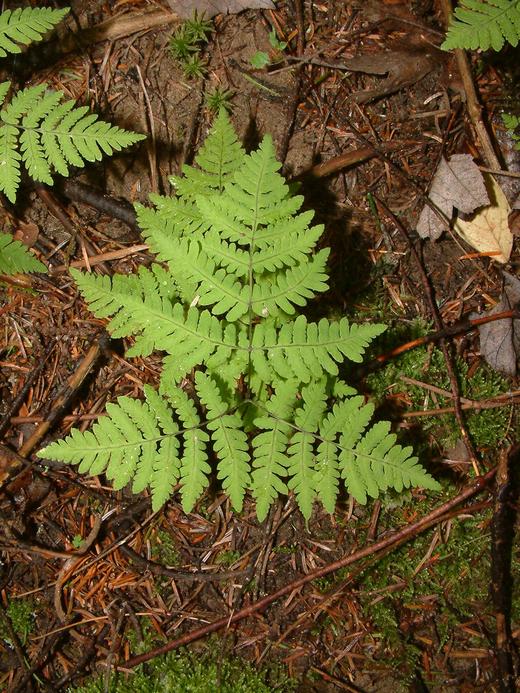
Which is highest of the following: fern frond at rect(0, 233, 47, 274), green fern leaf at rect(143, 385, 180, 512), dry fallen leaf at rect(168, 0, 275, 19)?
dry fallen leaf at rect(168, 0, 275, 19)

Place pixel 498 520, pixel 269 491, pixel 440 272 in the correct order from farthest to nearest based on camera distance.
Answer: pixel 440 272
pixel 498 520
pixel 269 491

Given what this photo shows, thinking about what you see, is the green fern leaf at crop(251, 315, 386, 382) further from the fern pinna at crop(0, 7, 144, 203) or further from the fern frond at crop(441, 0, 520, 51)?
the fern frond at crop(441, 0, 520, 51)

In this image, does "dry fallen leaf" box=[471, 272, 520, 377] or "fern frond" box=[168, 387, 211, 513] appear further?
"dry fallen leaf" box=[471, 272, 520, 377]

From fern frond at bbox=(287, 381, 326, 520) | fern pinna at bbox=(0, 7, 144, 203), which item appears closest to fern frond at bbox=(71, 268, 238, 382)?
fern frond at bbox=(287, 381, 326, 520)

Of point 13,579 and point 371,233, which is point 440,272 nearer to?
point 371,233

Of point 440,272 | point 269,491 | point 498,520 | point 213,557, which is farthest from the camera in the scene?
point 440,272

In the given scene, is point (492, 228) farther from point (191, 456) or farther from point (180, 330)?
point (191, 456)

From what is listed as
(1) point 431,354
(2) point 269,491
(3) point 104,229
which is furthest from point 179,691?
(3) point 104,229
